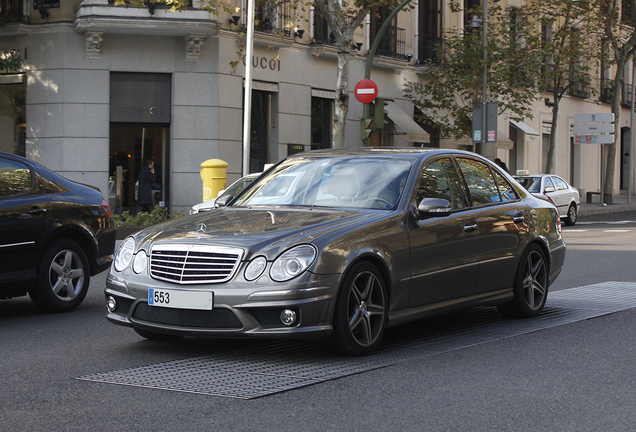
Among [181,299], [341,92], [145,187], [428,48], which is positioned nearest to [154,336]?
[181,299]

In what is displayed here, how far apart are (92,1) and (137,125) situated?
136 inches

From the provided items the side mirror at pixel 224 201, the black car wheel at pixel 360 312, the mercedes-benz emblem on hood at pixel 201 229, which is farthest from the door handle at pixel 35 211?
the black car wheel at pixel 360 312

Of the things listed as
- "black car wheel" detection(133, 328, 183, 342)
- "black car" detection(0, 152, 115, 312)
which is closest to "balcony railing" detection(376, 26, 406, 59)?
"black car" detection(0, 152, 115, 312)

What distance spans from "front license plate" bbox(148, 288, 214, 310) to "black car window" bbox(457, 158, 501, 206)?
2735mm

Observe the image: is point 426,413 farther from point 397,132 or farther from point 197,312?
point 397,132

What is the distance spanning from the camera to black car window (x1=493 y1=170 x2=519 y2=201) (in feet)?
26.1

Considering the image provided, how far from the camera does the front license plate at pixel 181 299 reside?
5680 mm

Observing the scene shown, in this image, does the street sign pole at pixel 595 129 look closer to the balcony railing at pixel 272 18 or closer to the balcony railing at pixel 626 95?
the balcony railing at pixel 626 95

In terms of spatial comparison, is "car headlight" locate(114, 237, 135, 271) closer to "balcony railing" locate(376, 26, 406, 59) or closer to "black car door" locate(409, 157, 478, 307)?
"black car door" locate(409, 157, 478, 307)

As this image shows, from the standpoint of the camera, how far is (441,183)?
715 centimetres

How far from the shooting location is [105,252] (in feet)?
29.7

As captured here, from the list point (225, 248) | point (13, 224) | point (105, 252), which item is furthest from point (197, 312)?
point (105, 252)

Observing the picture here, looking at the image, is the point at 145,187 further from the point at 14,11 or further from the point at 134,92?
the point at 14,11

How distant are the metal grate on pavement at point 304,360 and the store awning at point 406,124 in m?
22.9
